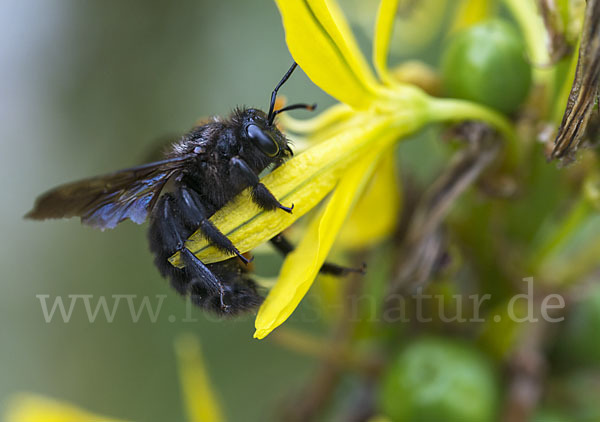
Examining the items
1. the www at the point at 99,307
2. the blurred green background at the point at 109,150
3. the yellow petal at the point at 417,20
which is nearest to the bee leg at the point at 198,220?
the yellow petal at the point at 417,20

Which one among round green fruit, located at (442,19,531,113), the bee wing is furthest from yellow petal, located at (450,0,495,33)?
the bee wing

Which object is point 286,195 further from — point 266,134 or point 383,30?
point 383,30

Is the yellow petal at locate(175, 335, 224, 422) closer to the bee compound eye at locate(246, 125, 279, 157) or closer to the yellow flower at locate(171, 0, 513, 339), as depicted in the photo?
the yellow flower at locate(171, 0, 513, 339)

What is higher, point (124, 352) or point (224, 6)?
point (224, 6)

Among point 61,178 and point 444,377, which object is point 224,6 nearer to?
point 61,178

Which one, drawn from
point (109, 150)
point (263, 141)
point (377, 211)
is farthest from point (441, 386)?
point (109, 150)

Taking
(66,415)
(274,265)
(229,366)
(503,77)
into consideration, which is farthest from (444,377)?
(229,366)
